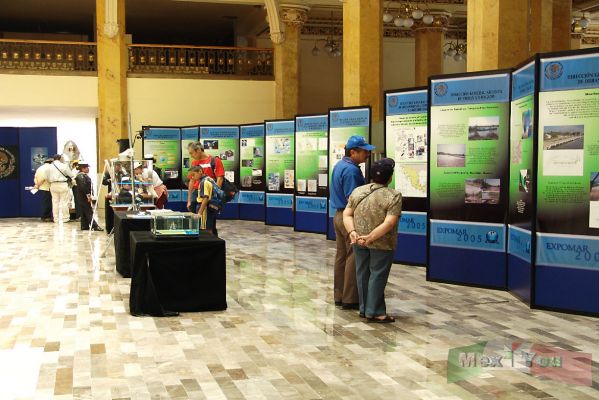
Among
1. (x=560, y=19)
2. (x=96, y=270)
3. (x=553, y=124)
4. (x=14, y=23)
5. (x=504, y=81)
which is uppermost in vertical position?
(x=14, y=23)

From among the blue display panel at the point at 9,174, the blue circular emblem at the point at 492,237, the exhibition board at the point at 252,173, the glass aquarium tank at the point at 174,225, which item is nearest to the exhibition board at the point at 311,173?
the exhibition board at the point at 252,173

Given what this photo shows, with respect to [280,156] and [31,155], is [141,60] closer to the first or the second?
[31,155]

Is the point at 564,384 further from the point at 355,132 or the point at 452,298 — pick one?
the point at 355,132

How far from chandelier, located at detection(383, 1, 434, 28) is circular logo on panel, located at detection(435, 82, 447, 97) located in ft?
31.0

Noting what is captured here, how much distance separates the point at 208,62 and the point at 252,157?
16.5 ft

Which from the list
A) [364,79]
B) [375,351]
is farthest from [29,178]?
[375,351]

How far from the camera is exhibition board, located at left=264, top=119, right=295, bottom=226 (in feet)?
49.8

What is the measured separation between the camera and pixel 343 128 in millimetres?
12273

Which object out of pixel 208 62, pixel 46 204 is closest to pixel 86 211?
pixel 46 204

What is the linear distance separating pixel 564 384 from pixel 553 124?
2.89 m

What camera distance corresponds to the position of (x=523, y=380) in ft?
15.7

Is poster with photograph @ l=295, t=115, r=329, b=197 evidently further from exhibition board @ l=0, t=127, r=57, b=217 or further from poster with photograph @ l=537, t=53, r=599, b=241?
exhibition board @ l=0, t=127, r=57, b=217

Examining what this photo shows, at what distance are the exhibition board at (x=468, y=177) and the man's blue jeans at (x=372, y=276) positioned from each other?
6.52 feet

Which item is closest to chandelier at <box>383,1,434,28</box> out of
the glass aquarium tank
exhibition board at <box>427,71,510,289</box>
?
exhibition board at <box>427,71,510,289</box>
